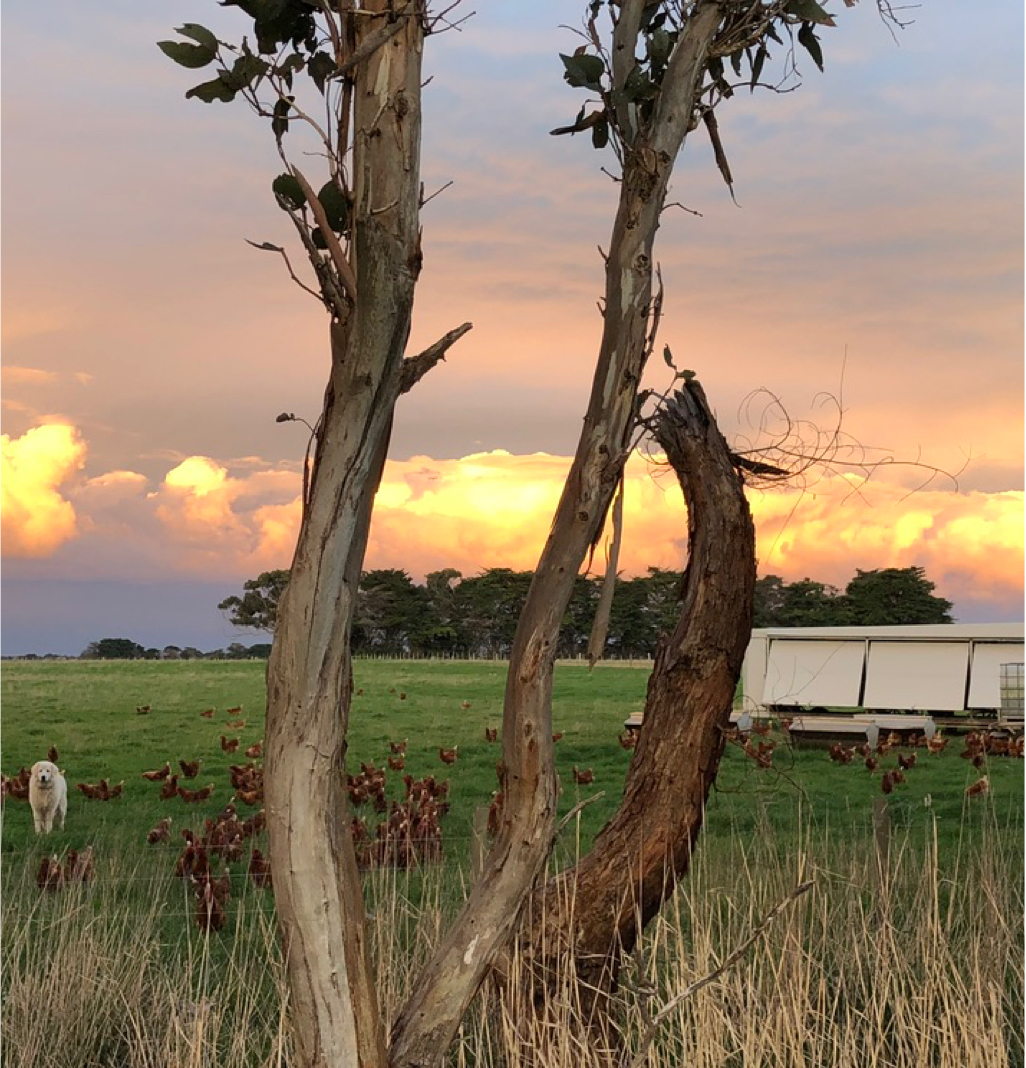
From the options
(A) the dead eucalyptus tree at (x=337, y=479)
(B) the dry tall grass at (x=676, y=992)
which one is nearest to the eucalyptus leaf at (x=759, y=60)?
(A) the dead eucalyptus tree at (x=337, y=479)

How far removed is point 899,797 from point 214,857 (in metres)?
6.63

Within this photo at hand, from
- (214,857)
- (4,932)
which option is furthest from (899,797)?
(4,932)

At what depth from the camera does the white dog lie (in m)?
9.44

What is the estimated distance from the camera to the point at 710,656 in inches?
147

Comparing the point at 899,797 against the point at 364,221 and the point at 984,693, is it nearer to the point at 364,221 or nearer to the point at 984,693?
the point at 984,693

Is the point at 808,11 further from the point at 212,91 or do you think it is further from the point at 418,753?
the point at 418,753

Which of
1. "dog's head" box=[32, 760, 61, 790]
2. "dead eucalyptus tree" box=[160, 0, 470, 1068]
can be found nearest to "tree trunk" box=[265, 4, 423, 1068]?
"dead eucalyptus tree" box=[160, 0, 470, 1068]

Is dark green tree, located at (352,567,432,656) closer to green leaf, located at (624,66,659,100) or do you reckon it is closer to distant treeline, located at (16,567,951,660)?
distant treeline, located at (16,567,951,660)

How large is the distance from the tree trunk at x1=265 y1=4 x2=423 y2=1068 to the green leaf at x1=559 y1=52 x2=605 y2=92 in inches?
25.9

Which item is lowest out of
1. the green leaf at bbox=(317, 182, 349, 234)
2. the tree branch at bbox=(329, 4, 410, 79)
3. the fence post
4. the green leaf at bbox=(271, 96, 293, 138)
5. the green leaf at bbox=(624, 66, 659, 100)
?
the fence post

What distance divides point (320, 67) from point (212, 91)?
10.5 inches

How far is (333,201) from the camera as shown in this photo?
2.36 m

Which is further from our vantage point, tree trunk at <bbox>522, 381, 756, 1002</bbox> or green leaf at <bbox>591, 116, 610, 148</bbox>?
tree trunk at <bbox>522, 381, 756, 1002</bbox>

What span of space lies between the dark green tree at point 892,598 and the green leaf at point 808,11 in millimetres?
39919
